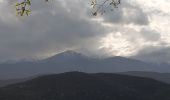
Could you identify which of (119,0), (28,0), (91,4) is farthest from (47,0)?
(119,0)

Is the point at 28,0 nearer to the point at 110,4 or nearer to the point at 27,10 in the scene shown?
the point at 27,10

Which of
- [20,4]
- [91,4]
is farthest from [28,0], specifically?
[91,4]

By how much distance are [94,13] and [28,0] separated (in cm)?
299

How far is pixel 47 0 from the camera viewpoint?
1442cm

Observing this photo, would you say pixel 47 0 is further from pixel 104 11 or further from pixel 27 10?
pixel 104 11

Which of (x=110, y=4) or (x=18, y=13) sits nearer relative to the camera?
(x=18, y=13)

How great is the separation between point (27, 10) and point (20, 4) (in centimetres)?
43

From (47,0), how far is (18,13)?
1421mm

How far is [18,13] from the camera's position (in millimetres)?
13602

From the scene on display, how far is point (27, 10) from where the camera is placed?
13.6m

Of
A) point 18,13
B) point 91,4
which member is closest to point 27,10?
point 18,13

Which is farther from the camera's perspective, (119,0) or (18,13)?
(119,0)

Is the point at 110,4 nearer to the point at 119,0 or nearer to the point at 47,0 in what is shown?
the point at 119,0

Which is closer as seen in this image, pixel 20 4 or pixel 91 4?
pixel 20 4
